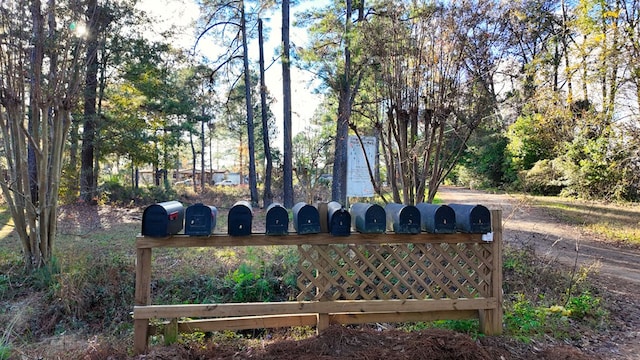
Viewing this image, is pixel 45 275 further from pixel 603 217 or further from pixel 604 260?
pixel 603 217

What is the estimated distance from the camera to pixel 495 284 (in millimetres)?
3129

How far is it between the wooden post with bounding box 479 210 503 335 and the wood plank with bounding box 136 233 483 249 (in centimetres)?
18

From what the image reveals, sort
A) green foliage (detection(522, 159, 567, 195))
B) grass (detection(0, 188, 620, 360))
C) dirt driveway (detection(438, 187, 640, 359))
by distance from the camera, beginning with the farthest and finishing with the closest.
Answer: green foliage (detection(522, 159, 567, 195))
grass (detection(0, 188, 620, 360))
dirt driveway (detection(438, 187, 640, 359))

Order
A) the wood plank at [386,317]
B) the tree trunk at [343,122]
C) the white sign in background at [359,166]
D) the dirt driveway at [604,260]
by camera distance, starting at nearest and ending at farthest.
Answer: the wood plank at [386,317]
the dirt driveway at [604,260]
the white sign in background at [359,166]
the tree trunk at [343,122]

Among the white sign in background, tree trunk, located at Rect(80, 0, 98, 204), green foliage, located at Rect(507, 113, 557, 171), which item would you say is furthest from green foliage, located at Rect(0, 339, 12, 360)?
green foliage, located at Rect(507, 113, 557, 171)

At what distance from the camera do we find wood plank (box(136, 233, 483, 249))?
9.02ft

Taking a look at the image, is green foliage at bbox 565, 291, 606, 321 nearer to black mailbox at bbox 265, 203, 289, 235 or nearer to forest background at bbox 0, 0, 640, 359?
forest background at bbox 0, 0, 640, 359

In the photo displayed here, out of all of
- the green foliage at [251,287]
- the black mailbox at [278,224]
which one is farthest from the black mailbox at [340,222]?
the green foliage at [251,287]

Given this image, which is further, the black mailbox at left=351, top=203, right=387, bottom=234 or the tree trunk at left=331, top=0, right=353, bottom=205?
the tree trunk at left=331, top=0, right=353, bottom=205

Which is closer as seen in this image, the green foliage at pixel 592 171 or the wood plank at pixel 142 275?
the wood plank at pixel 142 275

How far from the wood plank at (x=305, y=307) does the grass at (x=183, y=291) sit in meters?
0.36

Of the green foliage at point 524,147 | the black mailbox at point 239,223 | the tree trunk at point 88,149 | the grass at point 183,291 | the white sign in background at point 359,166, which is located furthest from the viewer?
the green foliage at point 524,147

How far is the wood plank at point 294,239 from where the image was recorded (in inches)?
108

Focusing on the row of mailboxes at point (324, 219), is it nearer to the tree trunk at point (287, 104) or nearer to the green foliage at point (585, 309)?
the green foliage at point (585, 309)
